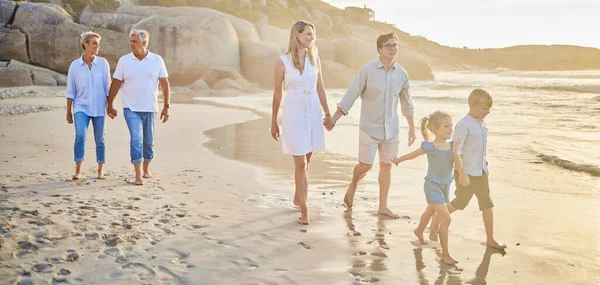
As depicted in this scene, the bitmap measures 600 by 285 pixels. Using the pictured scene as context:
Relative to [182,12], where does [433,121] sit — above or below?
below

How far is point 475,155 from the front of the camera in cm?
421

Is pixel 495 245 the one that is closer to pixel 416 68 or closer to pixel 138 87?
pixel 138 87

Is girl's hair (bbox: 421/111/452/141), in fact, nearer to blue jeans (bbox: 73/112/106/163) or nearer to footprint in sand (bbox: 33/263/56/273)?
footprint in sand (bbox: 33/263/56/273)

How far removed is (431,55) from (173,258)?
113497 mm

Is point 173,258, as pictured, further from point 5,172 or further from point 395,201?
point 5,172

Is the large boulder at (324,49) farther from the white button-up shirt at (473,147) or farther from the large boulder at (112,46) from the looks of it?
the white button-up shirt at (473,147)

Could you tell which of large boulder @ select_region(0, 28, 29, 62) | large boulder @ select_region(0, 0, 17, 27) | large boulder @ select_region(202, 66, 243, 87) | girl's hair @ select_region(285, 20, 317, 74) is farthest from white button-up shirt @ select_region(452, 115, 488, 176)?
large boulder @ select_region(0, 0, 17, 27)

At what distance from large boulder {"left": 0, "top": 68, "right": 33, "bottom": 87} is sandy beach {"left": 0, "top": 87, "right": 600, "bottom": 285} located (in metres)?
17.5

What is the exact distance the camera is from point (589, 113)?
1766cm

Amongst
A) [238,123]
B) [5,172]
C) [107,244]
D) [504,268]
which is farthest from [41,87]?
[504,268]

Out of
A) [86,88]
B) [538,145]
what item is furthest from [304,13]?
[86,88]

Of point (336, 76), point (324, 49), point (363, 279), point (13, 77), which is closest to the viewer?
point (363, 279)

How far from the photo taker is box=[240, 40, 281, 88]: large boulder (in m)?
31.2

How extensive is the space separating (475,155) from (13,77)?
2323cm
